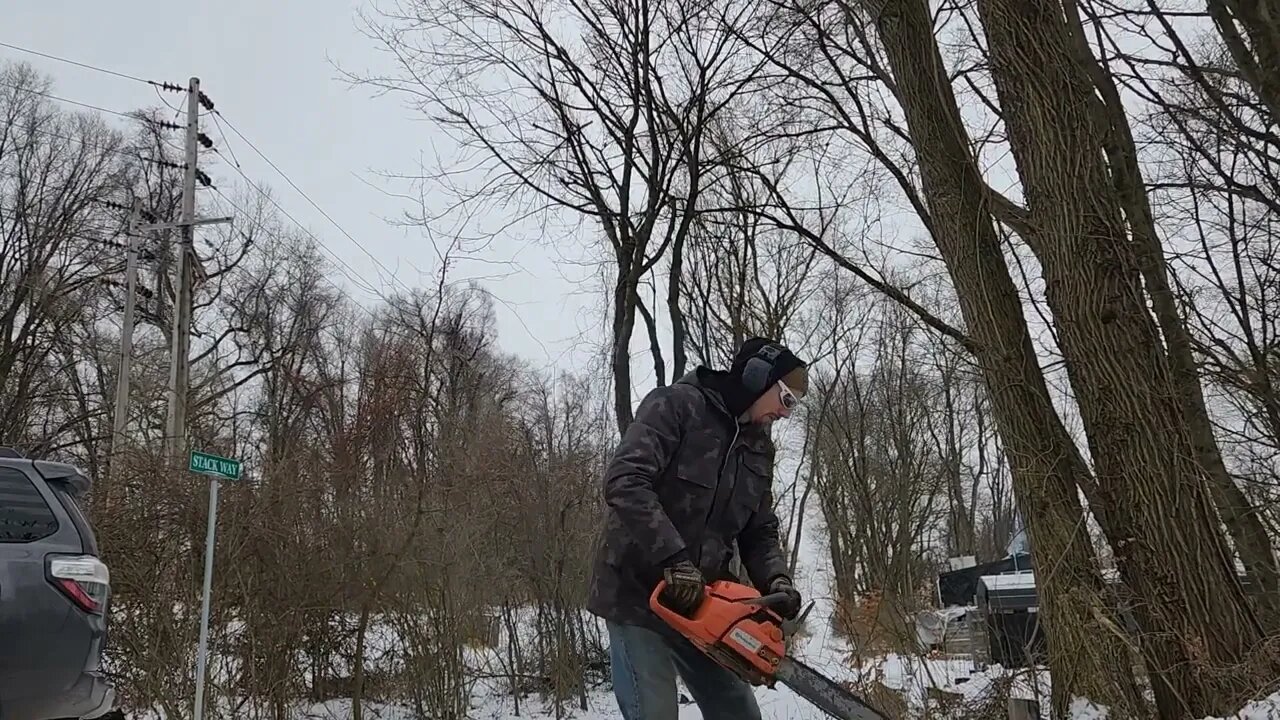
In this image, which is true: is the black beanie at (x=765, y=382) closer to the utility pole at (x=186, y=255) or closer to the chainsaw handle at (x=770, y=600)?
the chainsaw handle at (x=770, y=600)

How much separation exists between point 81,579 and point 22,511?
47cm

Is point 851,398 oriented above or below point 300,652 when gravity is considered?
above

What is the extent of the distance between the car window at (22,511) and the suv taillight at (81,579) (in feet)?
0.64

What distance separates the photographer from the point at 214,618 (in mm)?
7520

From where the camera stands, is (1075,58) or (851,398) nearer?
(1075,58)

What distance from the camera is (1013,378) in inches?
239

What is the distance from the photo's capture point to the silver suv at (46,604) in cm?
423

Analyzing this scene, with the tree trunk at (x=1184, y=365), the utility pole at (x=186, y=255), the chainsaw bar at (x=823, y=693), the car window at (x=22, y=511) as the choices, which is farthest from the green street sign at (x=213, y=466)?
the utility pole at (x=186, y=255)

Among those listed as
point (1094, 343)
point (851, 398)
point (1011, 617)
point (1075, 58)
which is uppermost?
point (851, 398)

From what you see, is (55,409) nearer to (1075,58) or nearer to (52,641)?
(52,641)

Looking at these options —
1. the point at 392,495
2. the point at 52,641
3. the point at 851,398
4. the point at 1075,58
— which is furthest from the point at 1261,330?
the point at 851,398

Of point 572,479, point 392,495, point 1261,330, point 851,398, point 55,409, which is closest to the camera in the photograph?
point 392,495

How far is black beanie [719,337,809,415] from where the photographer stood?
319cm

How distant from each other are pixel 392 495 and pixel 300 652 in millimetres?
1582
